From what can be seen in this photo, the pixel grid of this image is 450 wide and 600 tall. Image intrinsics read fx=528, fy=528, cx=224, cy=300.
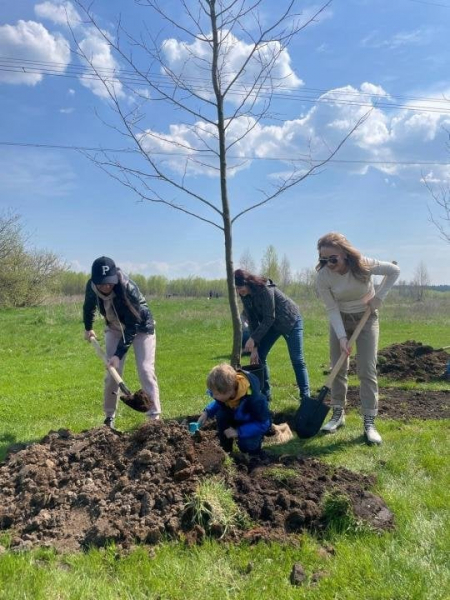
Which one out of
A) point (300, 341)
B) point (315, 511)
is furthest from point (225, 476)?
point (300, 341)

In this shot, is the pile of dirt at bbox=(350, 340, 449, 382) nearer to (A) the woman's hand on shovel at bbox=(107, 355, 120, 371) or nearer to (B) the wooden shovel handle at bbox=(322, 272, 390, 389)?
(B) the wooden shovel handle at bbox=(322, 272, 390, 389)

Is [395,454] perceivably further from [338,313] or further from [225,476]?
[225,476]

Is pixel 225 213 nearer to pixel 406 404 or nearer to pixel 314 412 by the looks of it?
pixel 314 412

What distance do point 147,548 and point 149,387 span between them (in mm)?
2535

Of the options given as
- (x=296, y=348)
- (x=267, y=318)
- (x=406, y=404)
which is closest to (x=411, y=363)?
(x=406, y=404)

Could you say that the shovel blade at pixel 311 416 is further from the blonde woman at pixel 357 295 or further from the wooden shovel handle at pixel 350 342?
the blonde woman at pixel 357 295

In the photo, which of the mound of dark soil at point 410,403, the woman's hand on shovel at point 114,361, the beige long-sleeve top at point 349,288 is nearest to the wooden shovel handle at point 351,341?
the beige long-sleeve top at point 349,288

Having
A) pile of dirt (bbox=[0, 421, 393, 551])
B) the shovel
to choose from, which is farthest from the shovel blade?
pile of dirt (bbox=[0, 421, 393, 551])

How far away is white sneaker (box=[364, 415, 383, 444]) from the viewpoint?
17.3ft

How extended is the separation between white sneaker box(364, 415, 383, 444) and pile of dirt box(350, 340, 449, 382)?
169 inches

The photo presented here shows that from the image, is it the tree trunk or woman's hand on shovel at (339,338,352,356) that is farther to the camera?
the tree trunk

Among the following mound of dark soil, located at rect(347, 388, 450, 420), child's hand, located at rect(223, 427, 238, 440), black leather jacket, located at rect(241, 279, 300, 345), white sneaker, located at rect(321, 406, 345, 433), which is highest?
black leather jacket, located at rect(241, 279, 300, 345)

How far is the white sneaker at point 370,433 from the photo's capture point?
526 cm

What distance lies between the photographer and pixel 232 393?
4539 millimetres
